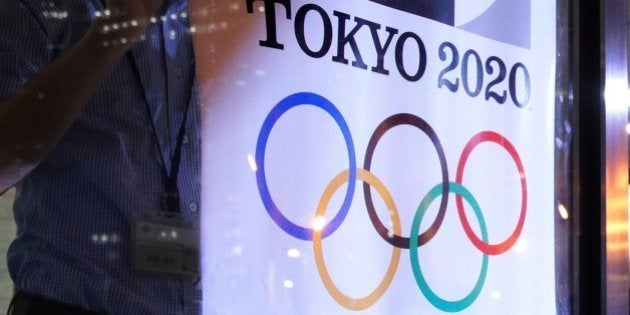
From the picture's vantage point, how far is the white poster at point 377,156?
123 centimetres

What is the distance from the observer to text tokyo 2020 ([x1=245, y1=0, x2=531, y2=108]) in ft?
4.31

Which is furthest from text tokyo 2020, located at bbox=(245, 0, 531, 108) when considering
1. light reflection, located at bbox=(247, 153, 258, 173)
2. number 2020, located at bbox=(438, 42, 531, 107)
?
light reflection, located at bbox=(247, 153, 258, 173)

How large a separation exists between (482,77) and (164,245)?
71 cm

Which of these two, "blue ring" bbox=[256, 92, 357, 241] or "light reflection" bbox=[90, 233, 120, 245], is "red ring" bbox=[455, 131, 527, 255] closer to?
"blue ring" bbox=[256, 92, 357, 241]

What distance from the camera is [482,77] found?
160 cm

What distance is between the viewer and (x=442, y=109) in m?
1.52

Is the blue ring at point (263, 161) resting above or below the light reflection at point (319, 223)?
above

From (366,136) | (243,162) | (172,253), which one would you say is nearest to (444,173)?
(366,136)

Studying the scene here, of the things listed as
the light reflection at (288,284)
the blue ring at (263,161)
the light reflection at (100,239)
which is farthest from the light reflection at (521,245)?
the light reflection at (100,239)

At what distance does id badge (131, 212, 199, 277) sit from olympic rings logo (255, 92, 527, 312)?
126mm

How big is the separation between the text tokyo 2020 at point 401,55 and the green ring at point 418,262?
0.17m

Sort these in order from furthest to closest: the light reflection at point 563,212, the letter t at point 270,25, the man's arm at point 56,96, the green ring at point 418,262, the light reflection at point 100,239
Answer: the light reflection at point 563,212 → the green ring at point 418,262 → the letter t at point 270,25 → the light reflection at point 100,239 → the man's arm at point 56,96

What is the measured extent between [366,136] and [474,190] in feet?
0.92

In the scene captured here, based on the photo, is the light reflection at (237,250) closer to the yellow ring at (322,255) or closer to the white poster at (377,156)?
the white poster at (377,156)
